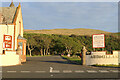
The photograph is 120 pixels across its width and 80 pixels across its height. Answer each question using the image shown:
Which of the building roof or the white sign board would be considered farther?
the building roof

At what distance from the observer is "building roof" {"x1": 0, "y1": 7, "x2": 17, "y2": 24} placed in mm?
31617

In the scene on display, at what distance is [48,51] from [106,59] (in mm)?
68696

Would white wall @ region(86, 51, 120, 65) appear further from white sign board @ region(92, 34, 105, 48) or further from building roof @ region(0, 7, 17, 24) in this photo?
building roof @ region(0, 7, 17, 24)

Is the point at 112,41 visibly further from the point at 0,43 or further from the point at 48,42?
the point at 0,43

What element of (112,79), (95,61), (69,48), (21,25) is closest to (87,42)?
(69,48)

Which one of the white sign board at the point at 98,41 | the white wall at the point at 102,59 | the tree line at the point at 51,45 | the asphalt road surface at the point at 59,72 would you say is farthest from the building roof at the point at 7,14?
the tree line at the point at 51,45

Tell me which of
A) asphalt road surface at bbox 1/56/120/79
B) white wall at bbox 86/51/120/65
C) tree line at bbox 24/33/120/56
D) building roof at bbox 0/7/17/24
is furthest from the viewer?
tree line at bbox 24/33/120/56

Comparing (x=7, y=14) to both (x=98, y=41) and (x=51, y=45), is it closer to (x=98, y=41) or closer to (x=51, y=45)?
(x=98, y=41)

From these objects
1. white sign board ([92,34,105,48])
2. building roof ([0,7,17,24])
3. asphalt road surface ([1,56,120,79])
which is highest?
building roof ([0,7,17,24])

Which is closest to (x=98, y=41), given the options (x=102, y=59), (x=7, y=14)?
(x=102, y=59)

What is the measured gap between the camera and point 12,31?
29969mm

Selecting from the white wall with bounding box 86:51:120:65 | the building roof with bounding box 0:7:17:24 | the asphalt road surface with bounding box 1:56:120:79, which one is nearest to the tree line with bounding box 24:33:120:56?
the building roof with bounding box 0:7:17:24

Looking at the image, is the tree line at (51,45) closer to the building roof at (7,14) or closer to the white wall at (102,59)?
the building roof at (7,14)

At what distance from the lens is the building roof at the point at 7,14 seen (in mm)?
31617
